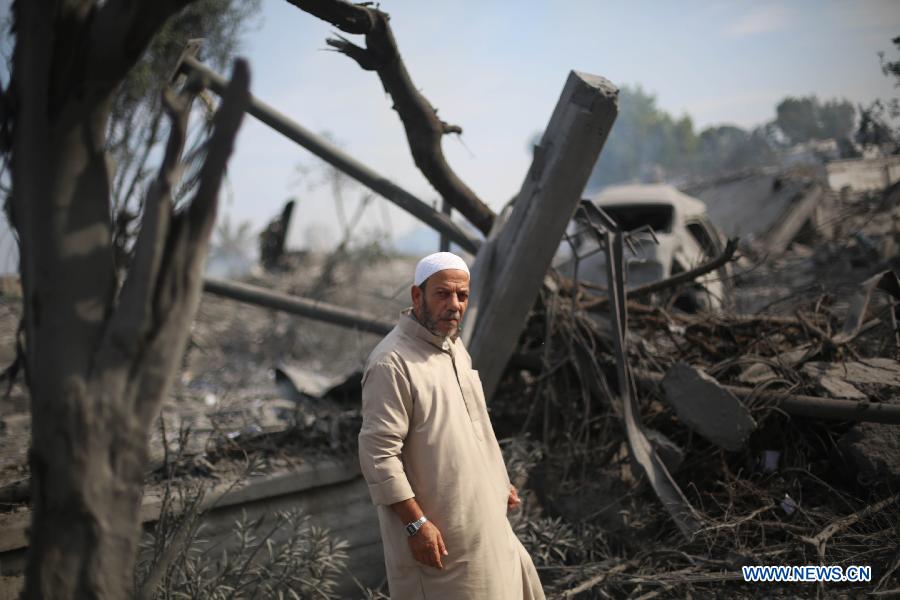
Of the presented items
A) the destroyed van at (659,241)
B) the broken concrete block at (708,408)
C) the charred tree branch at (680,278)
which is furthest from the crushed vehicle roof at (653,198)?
the broken concrete block at (708,408)

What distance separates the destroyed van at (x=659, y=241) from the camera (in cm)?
605

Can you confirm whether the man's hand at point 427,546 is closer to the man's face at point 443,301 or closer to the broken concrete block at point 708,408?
the man's face at point 443,301

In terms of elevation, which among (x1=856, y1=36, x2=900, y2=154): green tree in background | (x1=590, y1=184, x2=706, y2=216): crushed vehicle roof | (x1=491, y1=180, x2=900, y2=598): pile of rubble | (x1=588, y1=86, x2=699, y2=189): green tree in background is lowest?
(x1=491, y1=180, x2=900, y2=598): pile of rubble

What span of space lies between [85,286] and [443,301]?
1.12 m

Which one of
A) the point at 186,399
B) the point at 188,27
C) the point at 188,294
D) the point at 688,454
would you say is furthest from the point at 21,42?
the point at 188,27

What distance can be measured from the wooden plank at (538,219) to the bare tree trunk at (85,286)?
2.56 meters

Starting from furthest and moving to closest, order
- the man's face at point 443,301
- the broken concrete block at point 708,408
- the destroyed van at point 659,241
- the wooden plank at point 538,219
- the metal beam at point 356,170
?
the destroyed van at point 659,241, the metal beam at point 356,170, the wooden plank at point 538,219, the broken concrete block at point 708,408, the man's face at point 443,301

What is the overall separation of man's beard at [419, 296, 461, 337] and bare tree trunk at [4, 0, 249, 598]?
0.94 metres

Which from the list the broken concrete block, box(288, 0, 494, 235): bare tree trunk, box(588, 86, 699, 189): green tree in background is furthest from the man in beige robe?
box(588, 86, 699, 189): green tree in background

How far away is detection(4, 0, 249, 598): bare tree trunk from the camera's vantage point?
4.64ft

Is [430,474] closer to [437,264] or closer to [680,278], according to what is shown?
[437,264]

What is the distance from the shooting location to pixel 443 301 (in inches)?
87.6

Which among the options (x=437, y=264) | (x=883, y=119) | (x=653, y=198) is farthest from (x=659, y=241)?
(x=437, y=264)

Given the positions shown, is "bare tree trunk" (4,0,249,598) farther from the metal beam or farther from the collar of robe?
the metal beam
